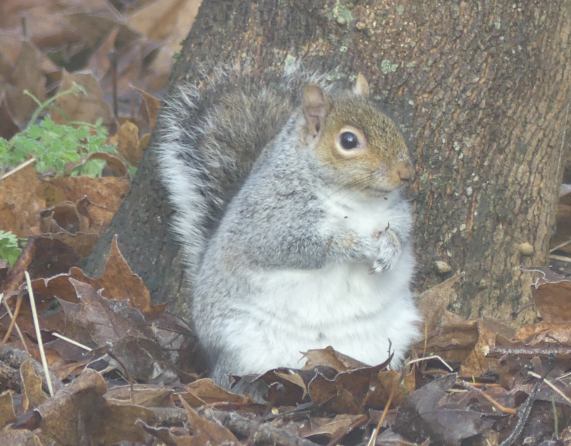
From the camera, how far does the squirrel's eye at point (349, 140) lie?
2.93 m

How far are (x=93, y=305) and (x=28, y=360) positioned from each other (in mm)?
341

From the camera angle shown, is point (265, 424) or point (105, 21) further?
point (105, 21)

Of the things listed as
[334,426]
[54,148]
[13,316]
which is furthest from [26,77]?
[334,426]

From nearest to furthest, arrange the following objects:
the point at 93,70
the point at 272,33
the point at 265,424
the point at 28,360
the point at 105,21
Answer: the point at 265,424 < the point at 28,360 < the point at 272,33 < the point at 93,70 < the point at 105,21

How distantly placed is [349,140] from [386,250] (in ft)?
0.99

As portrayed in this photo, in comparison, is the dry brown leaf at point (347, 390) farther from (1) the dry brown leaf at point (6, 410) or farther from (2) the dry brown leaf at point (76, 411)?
(1) the dry brown leaf at point (6, 410)

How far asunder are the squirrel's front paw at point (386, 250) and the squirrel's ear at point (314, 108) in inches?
12.9

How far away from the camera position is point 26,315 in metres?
3.30

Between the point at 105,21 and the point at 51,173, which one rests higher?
the point at 105,21

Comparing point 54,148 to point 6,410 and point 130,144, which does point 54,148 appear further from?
point 6,410

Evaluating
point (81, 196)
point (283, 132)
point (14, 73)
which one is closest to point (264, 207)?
point (283, 132)

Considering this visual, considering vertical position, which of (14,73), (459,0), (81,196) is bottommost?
(81,196)

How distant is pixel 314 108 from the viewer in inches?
118

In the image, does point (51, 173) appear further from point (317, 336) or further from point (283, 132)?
point (317, 336)
